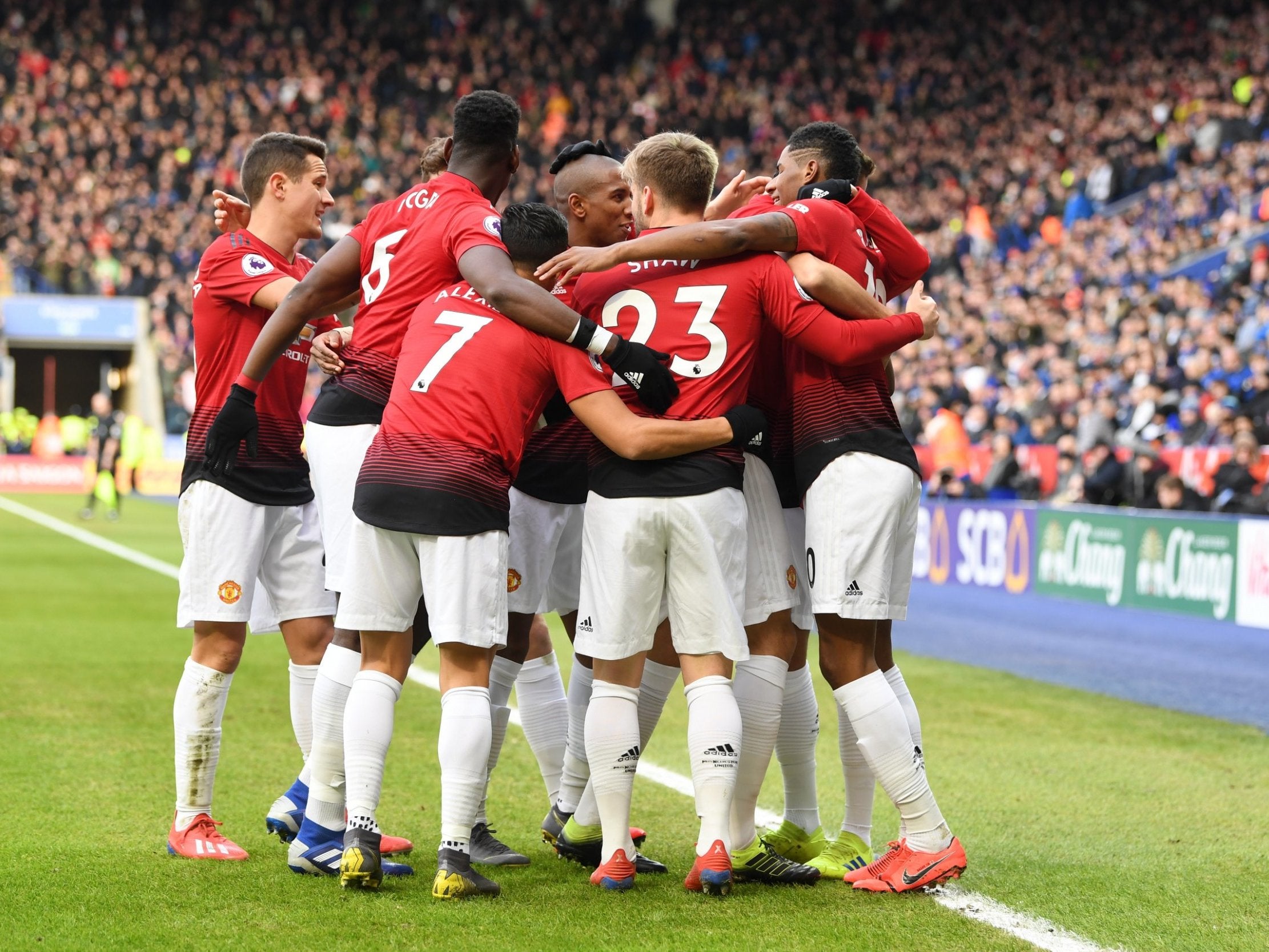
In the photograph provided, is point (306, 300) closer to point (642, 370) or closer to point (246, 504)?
point (246, 504)

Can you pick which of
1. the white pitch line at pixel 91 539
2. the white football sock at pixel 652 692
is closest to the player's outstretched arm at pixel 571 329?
the white football sock at pixel 652 692

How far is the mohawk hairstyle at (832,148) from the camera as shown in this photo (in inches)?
192

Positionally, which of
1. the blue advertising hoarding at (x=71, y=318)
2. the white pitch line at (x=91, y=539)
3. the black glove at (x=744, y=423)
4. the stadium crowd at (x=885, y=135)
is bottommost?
the white pitch line at (x=91, y=539)

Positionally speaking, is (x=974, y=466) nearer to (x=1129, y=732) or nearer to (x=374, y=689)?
(x=1129, y=732)

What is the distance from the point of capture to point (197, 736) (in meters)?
4.94

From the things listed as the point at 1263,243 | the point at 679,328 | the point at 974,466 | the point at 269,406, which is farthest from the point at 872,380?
the point at 1263,243

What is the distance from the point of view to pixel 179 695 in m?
5.00

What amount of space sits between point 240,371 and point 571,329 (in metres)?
1.44

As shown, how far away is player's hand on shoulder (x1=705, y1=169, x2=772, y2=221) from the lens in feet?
16.7

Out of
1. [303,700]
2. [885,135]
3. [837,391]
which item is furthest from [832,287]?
[885,135]

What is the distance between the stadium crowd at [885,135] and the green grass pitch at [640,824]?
8.68 meters

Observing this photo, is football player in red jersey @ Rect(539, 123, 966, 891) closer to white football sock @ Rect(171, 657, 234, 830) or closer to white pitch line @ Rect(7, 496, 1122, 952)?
white pitch line @ Rect(7, 496, 1122, 952)

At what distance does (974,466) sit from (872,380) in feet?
48.9

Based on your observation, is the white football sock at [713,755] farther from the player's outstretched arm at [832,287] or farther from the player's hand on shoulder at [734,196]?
the player's hand on shoulder at [734,196]
